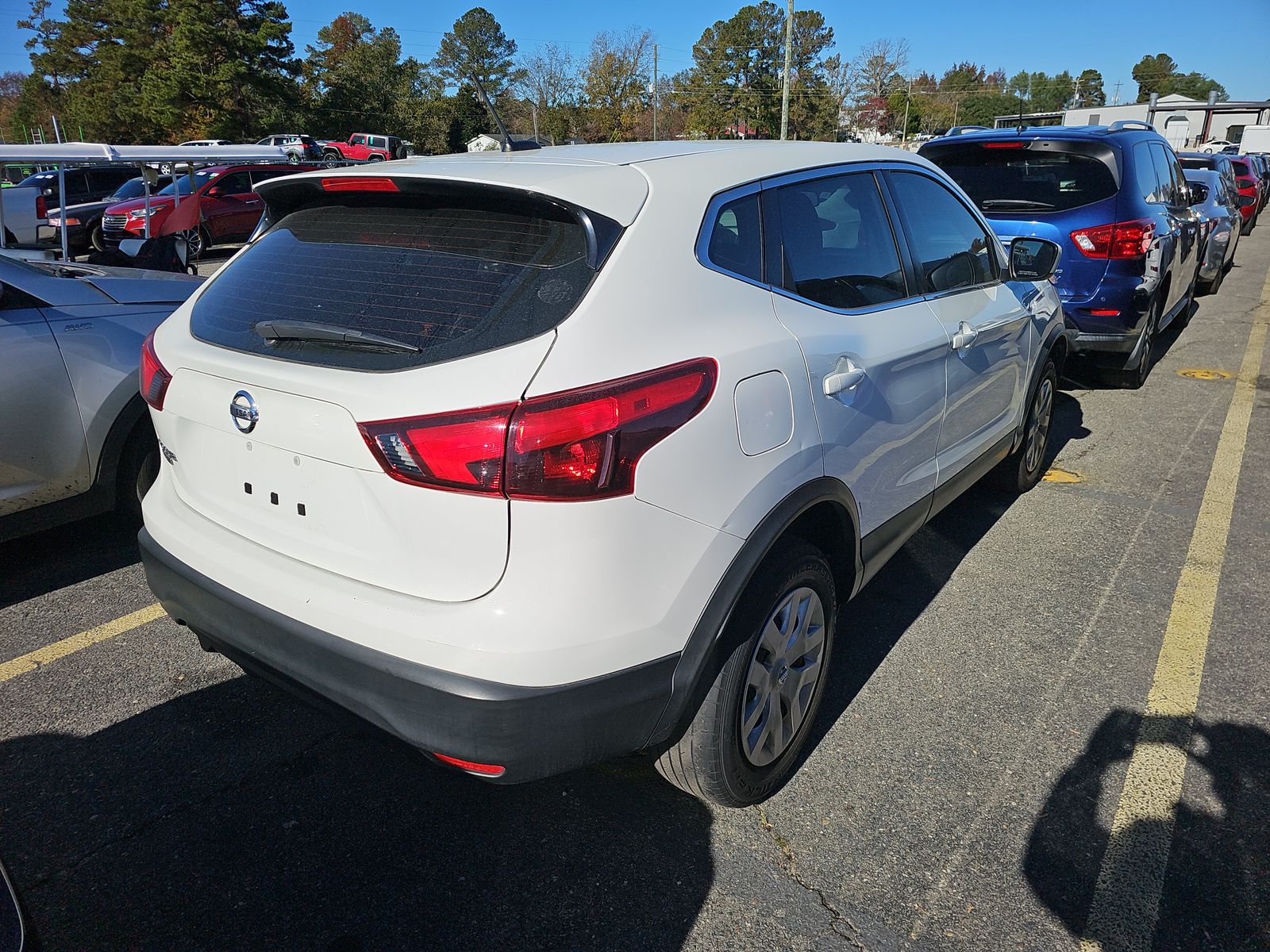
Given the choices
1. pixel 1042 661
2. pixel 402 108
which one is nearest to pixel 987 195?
pixel 1042 661

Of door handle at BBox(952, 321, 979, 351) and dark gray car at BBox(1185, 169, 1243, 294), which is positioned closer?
door handle at BBox(952, 321, 979, 351)

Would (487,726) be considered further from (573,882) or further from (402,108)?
(402,108)

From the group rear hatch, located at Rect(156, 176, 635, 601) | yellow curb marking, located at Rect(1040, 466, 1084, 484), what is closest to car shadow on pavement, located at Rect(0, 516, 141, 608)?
rear hatch, located at Rect(156, 176, 635, 601)

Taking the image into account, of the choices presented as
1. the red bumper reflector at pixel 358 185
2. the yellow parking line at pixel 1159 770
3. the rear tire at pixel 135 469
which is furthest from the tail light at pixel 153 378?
the yellow parking line at pixel 1159 770

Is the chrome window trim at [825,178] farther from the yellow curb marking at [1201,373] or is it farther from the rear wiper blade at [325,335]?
the yellow curb marking at [1201,373]

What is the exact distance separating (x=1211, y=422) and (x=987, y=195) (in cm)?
226

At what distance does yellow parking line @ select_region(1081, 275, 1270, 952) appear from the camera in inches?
81.9

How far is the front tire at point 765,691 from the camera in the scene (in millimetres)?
2162

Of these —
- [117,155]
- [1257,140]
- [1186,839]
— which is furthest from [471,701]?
[1257,140]

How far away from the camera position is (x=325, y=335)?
2018 mm

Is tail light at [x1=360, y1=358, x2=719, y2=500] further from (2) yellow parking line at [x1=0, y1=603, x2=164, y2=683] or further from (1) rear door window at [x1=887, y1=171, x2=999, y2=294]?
(2) yellow parking line at [x1=0, y1=603, x2=164, y2=683]

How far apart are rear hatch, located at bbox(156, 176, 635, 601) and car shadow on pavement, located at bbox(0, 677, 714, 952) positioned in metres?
0.51

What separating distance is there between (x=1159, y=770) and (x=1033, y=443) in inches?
93.9

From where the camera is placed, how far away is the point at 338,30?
77438mm
